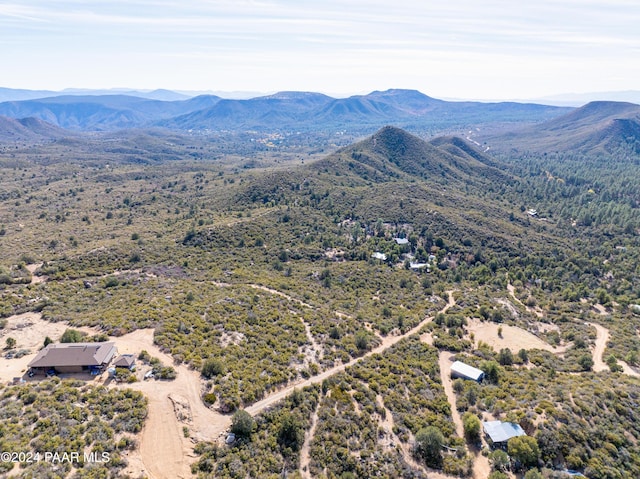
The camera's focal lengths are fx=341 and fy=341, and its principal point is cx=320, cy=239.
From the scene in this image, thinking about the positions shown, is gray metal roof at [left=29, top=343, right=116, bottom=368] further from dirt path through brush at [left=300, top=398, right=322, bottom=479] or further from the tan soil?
dirt path through brush at [left=300, top=398, right=322, bottom=479]

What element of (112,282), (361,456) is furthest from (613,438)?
(112,282)

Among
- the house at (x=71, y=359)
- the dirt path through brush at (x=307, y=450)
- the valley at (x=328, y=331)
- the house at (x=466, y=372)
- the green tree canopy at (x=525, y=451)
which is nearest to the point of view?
the dirt path through brush at (x=307, y=450)

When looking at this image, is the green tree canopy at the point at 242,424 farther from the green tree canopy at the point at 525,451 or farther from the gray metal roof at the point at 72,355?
the green tree canopy at the point at 525,451

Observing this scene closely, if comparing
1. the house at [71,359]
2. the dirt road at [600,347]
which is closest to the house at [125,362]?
the house at [71,359]

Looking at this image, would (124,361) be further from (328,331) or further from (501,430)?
(501,430)

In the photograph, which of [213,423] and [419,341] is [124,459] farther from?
[419,341]

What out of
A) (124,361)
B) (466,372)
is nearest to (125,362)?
(124,361)
